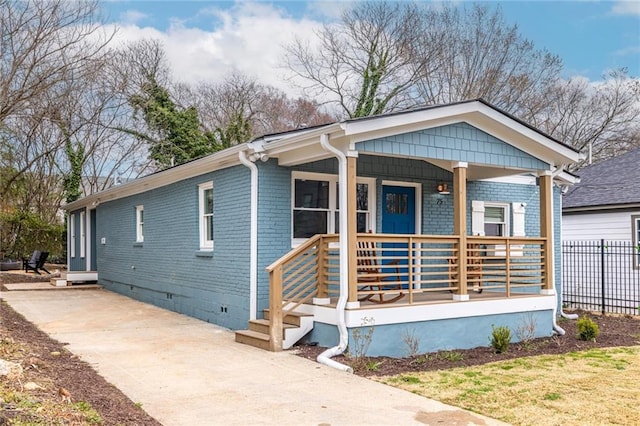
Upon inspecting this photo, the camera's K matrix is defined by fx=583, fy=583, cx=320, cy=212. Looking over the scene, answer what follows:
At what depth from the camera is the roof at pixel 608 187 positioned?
46.5 feet

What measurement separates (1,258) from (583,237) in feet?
69.2

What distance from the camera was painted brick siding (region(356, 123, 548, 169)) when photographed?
7.80 metres

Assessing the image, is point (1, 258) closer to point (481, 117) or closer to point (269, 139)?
point (269, 139)

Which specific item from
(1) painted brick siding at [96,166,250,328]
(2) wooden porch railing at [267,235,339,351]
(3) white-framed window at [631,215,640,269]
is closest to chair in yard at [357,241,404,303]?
(2) wooden porch railing at [267,235,339,351]

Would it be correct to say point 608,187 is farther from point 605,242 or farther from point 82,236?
point 82,236

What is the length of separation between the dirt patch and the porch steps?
2221mm

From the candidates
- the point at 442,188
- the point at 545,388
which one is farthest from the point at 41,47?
the point at 545,388

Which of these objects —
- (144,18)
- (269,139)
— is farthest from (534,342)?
(144,18)

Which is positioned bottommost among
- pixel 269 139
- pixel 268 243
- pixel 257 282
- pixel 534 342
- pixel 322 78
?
pixel 534 342

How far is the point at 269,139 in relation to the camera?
9.03m

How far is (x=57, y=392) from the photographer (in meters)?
5.07

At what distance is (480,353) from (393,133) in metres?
3.31

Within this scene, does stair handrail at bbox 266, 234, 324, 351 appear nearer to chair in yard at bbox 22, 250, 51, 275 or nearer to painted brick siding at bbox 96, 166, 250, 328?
painted brick siding at bbox 96, 166, 250, 328

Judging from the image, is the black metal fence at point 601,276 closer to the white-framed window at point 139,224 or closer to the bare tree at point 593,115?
the white-framed window at point 139,224
